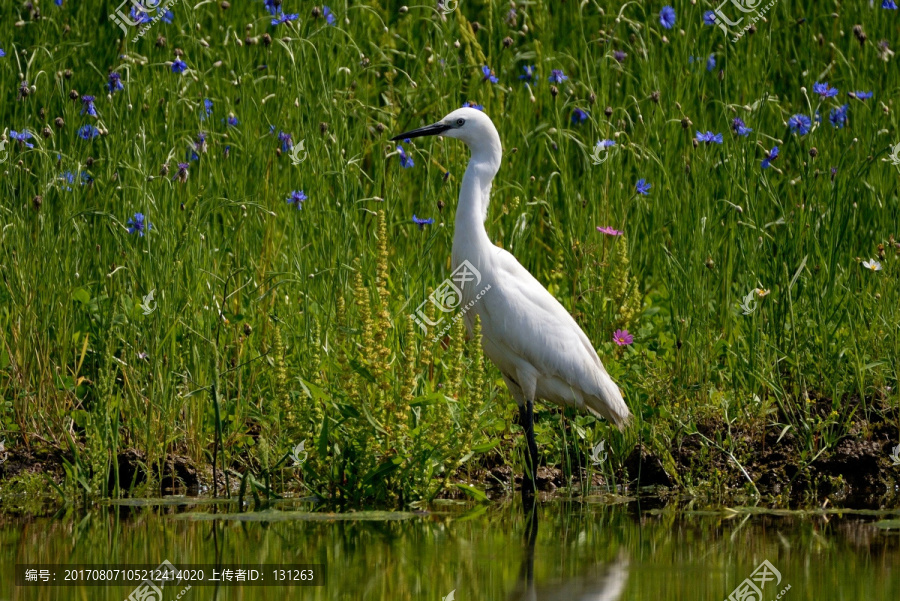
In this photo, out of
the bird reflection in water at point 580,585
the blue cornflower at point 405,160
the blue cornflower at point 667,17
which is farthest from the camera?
the blue cornflower at point 667,17

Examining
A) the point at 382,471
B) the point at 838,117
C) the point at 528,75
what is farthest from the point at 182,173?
the point at 838,117

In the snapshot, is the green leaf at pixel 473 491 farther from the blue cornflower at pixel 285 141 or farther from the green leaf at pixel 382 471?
the blue cornflower at pixel 285 141

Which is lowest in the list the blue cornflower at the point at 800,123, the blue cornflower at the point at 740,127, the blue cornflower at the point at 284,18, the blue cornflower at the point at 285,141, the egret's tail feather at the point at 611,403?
the egret's tail feather at the point at 611,403

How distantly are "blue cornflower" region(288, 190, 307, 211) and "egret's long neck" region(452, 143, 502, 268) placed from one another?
0.88 metres

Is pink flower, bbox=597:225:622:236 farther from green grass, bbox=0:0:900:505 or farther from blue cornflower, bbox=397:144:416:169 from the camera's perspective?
blue cornflower, bbox=397:144:416:169

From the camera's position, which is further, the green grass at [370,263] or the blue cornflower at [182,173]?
the blue cornflower at [182,173]

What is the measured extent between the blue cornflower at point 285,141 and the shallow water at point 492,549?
7.36ft

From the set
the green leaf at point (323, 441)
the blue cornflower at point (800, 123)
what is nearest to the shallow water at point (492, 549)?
the green leaf at point (323, 441)

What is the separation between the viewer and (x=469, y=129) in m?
5.84

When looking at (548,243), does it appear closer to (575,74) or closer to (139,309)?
(575,74)

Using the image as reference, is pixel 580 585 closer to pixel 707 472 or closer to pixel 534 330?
pixel 707 472

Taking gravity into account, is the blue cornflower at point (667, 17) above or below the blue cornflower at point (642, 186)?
above

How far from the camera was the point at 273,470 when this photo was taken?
5.11 m

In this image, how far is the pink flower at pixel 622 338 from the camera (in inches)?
238
